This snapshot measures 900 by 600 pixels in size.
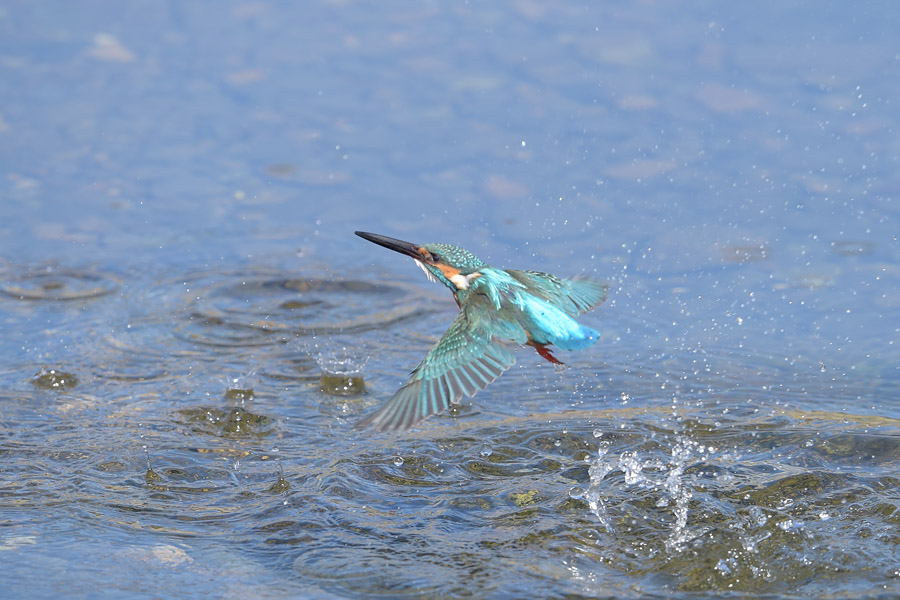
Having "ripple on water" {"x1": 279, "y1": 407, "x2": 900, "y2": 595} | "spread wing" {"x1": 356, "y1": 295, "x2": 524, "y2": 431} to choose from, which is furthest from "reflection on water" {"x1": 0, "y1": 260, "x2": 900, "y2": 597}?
"spread wing" {"x1": 356, "y1": 295, "x2": 524, "y2": 431}

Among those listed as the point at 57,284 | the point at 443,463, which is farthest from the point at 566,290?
the point at 57,284

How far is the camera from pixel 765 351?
18.3 feet

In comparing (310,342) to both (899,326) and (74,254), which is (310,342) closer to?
(74,254)

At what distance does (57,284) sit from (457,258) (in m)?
2.88

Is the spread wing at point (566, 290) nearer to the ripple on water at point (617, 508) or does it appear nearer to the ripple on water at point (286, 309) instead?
the ripple on water at point (617, 508)

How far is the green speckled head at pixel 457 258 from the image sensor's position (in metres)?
4.58

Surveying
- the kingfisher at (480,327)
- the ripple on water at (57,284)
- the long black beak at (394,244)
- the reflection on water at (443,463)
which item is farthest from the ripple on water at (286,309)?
the long black beak at (394,244)

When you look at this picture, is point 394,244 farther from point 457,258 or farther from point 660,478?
point 660,478

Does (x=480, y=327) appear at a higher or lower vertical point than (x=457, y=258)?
lower

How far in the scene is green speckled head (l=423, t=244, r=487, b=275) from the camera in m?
4.58

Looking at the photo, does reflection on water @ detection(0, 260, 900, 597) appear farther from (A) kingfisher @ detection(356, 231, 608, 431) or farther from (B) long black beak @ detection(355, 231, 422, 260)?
(B) long black beak @ detection(355, 231, 422, 260)

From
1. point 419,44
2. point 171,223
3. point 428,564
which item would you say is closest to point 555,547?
point 428,564

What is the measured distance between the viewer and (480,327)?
4258 mm

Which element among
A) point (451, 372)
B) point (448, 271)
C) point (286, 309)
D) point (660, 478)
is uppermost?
point (448, 271)
